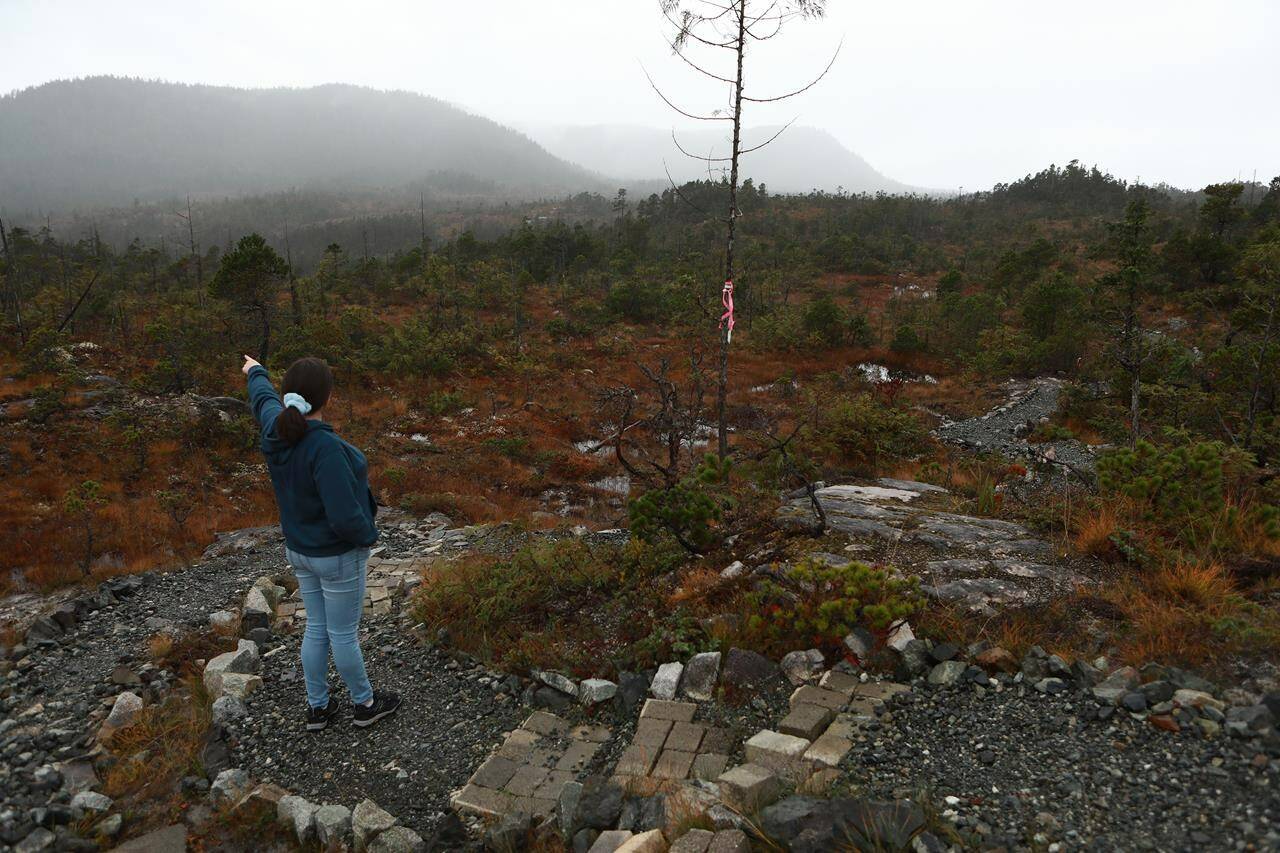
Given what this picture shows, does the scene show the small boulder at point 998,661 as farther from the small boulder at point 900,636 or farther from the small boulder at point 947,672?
the small boulder at point 900,636

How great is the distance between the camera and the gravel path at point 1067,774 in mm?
2240

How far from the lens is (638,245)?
141 ft

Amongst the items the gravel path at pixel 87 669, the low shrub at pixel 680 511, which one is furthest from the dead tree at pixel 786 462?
the gravel path at pixel 87 669

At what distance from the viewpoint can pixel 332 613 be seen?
3.57 m

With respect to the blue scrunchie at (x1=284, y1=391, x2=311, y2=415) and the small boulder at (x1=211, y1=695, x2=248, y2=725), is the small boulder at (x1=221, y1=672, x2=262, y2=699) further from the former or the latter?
the blue scrunchie at (x1=284, y1=391, x2=311, y2=415)

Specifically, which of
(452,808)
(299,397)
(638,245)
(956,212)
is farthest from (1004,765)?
(956,212)

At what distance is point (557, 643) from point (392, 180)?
202610 millimetres

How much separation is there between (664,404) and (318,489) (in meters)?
3.71

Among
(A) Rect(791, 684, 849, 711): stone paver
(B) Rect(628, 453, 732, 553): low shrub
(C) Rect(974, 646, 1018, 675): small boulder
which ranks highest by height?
(B) Rect(628, 453, 732, 553): low shrub

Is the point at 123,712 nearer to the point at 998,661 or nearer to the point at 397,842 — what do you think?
the point at 397,842

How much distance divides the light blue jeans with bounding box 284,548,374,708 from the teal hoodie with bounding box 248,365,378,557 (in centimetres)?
9

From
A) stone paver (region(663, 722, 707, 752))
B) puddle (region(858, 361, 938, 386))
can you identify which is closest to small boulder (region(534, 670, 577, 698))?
stone paver (region(663, 722, 707, 752))

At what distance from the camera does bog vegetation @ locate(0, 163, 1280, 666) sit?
443 cm

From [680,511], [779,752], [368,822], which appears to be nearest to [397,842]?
[368,822]
